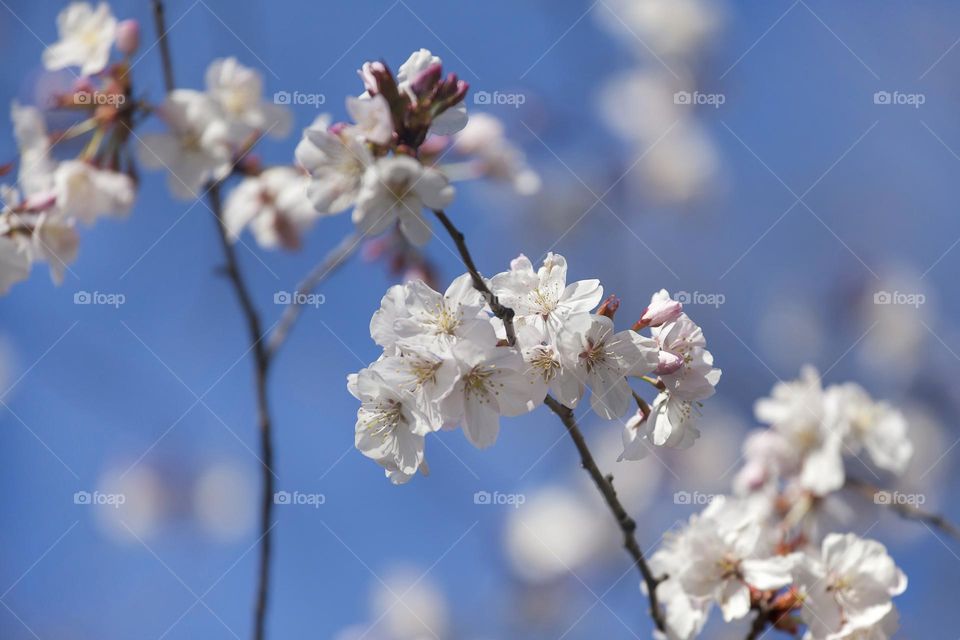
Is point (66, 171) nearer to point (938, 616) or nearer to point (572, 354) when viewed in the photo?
point (572, 354)

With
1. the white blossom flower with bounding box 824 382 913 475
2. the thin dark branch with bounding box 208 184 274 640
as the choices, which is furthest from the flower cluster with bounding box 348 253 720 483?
the white blossom flower with bounding box 824 382 913 475

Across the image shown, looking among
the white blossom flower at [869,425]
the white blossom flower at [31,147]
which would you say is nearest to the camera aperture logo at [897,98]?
the white blossom flower at [869,425]

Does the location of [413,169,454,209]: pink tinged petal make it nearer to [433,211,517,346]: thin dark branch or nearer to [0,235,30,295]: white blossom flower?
[433,211,517,346]: thin dark branch

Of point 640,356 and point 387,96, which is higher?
point 387,96

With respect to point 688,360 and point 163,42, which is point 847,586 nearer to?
point 688,360

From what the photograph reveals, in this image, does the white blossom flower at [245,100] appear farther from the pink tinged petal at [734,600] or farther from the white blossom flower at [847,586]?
the white blossom flower at [847,586]

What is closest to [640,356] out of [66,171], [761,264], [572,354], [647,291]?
[572,354]
